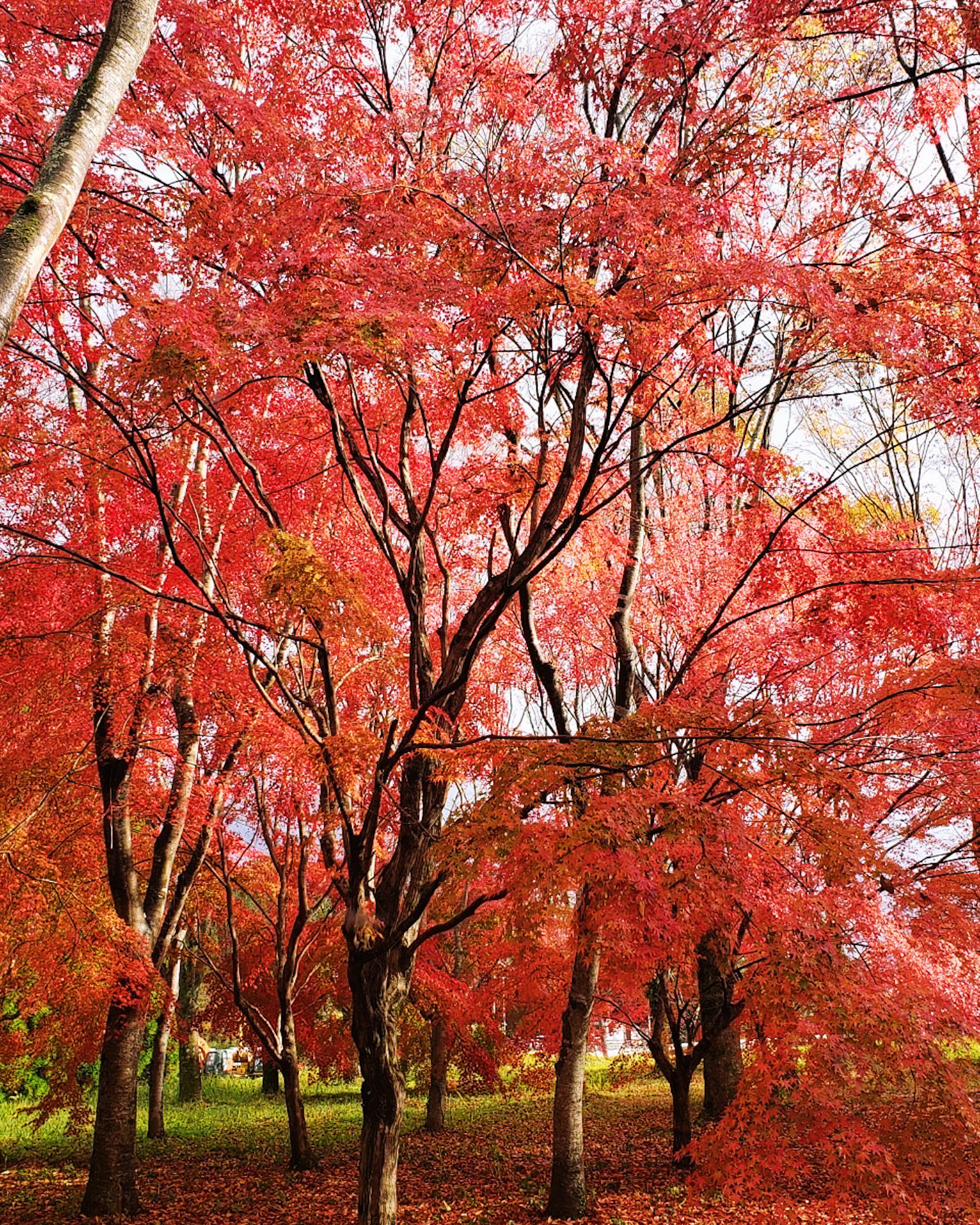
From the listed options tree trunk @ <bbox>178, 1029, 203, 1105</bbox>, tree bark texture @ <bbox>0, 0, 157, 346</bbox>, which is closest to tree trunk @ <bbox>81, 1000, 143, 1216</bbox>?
tree bark texture @ <bbox>0, 0, 157, 346</bbox>

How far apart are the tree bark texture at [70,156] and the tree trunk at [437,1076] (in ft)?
44.7

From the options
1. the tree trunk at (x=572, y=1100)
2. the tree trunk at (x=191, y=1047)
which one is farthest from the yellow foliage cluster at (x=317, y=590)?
the tree trunk at (x=191, y=1047)

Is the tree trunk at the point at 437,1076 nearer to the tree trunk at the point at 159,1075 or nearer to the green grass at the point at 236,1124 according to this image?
the green grass at the point at 236,1124

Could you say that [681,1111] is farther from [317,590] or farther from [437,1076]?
[317,590]

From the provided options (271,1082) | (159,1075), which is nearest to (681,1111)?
(159,1075)

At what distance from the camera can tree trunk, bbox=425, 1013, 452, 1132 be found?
13852 mm

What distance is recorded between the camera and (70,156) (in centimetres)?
273

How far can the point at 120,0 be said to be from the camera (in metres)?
3.04

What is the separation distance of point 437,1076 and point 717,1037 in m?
6.47

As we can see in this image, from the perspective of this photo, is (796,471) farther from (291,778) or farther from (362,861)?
(291,778)

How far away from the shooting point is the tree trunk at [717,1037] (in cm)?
934

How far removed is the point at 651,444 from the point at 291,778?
5.97m

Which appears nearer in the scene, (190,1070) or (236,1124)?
(236,1124)

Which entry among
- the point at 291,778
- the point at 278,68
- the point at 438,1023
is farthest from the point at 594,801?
the point at 438,1023
